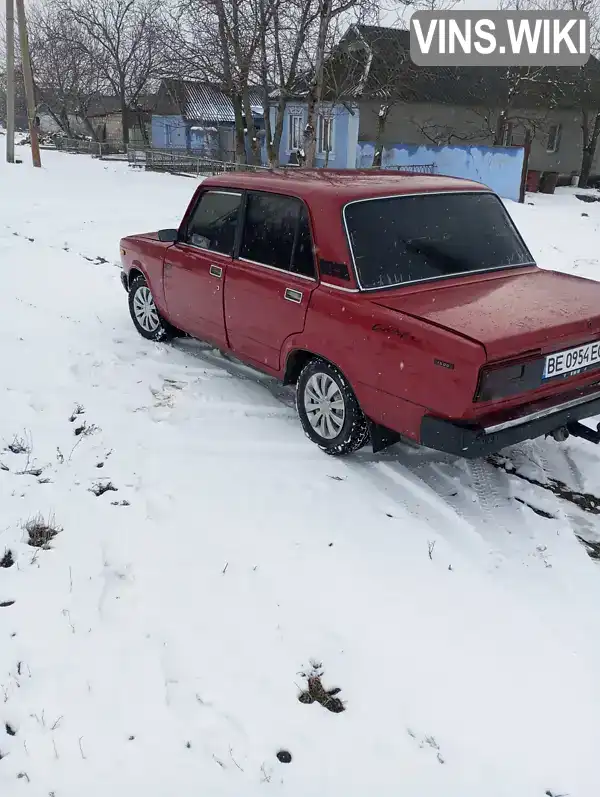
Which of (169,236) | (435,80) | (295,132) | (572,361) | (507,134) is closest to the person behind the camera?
(572,361)

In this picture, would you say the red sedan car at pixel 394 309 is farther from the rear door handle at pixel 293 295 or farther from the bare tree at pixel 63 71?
the bare tree at pixel 63 71

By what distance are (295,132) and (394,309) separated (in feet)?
93.4

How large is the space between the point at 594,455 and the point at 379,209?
2.30 meters

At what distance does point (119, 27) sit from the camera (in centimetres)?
4303

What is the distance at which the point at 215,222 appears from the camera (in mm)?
5461

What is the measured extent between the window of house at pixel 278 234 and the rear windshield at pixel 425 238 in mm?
393

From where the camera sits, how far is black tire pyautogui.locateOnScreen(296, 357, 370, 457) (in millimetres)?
4293

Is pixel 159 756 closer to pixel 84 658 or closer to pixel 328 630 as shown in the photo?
pixel 84 658

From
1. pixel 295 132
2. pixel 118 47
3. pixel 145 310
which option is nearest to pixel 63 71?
pixel 118 47

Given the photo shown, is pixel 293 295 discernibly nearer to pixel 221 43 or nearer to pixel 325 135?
pixel 221 43

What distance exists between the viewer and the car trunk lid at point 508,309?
3516 mm

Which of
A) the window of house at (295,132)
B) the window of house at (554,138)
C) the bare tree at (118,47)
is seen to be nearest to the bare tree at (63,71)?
the bare tree at (118,47)

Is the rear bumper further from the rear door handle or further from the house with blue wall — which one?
the house with blue wall

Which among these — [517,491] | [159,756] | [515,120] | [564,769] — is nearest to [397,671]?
[564,769]
